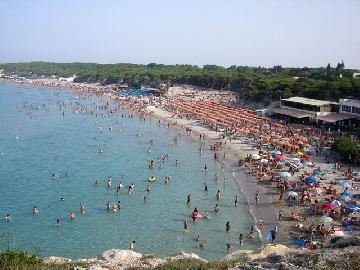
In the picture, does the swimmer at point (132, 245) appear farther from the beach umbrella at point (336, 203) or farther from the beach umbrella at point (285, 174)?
the beach umbrella at point (285, 174)

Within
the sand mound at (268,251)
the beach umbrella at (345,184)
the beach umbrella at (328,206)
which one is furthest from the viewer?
the beach umbrella at (345,184)

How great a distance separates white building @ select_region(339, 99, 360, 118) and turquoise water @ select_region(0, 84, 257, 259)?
1613 centimetres

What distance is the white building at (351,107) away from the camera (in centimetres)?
4450

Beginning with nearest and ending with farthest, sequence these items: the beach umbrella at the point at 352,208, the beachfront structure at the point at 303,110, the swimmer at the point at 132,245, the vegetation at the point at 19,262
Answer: the vegetation at the point at 19,262
the swimmer at the point at 132,245
the beach umbrella at the point at 352,208
the beachfront structure at the point at 303,110

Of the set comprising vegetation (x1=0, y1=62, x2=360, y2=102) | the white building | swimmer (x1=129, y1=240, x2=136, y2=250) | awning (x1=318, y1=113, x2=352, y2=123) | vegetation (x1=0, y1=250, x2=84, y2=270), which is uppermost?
vegetation (x1=0, y1=62, x2=360, y2=102)

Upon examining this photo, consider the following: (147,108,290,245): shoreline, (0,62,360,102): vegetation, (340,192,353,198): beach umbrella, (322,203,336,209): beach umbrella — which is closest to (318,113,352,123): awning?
(0,62,360,102): vegetation

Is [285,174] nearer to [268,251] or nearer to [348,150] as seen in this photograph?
[348,150]

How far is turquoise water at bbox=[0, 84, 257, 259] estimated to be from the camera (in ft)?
68.4

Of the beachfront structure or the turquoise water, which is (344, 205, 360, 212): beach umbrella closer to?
the turquoise water

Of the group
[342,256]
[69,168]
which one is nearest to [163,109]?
[69,168]

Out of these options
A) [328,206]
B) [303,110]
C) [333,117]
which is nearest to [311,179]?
[328,206]

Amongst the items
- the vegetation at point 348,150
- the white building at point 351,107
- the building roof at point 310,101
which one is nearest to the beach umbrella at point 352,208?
the vegetation at point 348,150

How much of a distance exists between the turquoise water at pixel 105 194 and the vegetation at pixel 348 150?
921 cm

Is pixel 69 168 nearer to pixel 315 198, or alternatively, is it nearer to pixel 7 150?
pixel 7 150
